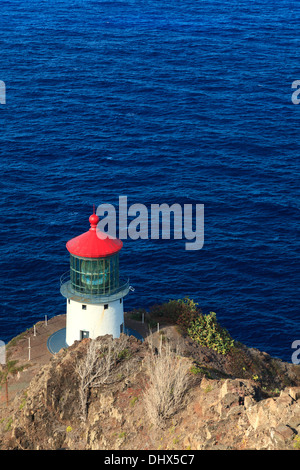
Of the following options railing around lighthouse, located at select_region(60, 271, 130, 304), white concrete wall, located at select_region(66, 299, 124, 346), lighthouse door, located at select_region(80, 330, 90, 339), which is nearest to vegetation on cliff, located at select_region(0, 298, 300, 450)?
railing around lighthouse, located at select_region(60, 271, 130, 304)

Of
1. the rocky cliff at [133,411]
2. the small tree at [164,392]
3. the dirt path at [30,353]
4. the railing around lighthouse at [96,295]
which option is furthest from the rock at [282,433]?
the railing around lighthouse at [96,295]

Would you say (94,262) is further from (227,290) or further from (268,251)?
(268,251)

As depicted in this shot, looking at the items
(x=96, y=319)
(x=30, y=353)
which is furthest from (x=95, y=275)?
(x=30, y=353)

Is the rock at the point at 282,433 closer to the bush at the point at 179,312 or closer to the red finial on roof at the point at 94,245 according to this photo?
the red finial on roof at the point at 94,245

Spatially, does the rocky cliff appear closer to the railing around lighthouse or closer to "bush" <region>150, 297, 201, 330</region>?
the railing around lighthouse

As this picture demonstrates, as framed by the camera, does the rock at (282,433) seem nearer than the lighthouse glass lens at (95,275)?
Yes
